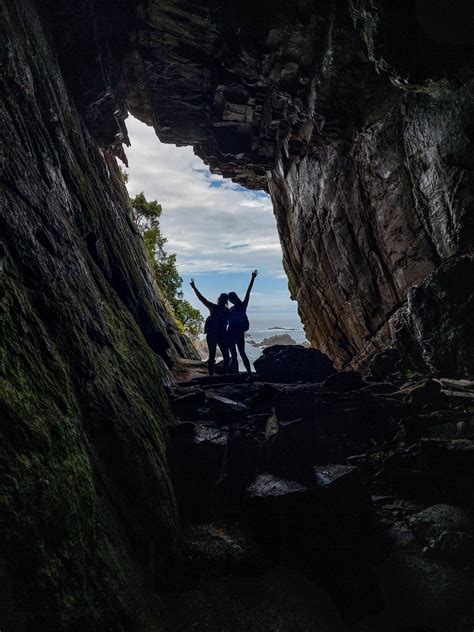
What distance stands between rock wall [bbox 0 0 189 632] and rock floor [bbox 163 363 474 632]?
36.3 inches

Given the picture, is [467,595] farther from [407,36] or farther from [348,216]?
[348,216]

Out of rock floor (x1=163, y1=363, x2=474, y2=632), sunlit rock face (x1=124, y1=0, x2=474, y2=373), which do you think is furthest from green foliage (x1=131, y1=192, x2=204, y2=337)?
rock floor (x1=163, y1=363, x2=474, y2=632)

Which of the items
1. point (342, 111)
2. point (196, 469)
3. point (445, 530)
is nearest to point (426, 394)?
point (445, 530)

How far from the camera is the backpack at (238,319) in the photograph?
15172 millimetres

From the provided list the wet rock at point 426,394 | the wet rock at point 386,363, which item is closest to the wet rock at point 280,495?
the wet rock at point 426,394

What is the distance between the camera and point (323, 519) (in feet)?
21.9

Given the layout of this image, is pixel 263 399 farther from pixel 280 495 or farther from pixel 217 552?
pixel 217 552

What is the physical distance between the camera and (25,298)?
509 centimetres

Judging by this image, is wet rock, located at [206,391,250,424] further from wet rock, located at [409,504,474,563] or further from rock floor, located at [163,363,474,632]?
wet rock, located at [409,504,474,563]

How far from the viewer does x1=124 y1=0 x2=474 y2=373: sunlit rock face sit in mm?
11062

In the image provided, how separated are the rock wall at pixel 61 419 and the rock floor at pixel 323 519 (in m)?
0.92

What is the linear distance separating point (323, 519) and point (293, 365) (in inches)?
350

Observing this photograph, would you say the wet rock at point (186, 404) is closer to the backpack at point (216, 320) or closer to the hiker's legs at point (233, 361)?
the backpack at point (216, 320)

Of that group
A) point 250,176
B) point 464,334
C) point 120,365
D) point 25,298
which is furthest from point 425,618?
point 250,176
